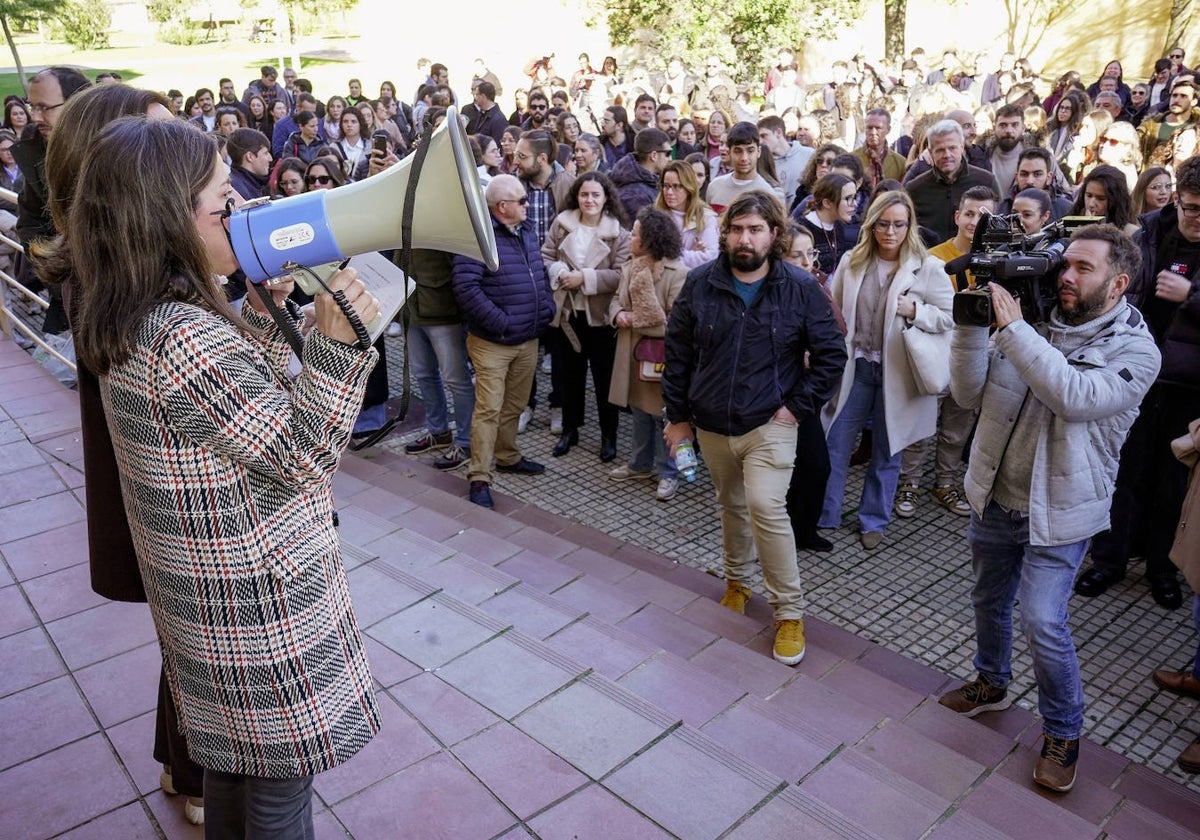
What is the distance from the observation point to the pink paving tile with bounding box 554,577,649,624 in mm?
3959

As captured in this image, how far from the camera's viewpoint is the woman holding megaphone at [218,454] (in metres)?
1.68

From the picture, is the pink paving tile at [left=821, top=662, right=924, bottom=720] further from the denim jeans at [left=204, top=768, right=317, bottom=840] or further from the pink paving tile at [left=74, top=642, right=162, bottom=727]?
the pink paving tile at [left=74, top=642, right=162, bottom=727]

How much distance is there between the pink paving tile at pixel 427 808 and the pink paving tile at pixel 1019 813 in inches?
52.0

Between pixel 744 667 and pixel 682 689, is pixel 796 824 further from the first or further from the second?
pixel 744 667

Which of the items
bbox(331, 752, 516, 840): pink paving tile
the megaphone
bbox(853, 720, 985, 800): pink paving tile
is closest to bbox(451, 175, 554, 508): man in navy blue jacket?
bbox(853, 720, 985, 800): pink paving tile

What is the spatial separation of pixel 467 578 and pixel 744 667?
114 centimetres

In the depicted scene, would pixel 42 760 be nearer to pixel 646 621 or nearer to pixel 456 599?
pixel 456 599

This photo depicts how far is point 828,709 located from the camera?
11.0 feet

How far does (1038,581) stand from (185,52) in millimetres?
49612

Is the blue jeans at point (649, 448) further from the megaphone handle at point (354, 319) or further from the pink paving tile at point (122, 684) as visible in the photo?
the megaphone handle at point (354, 319)

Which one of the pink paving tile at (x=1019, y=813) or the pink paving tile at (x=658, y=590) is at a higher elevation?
the pink paving tile at (x=1019, y=813)

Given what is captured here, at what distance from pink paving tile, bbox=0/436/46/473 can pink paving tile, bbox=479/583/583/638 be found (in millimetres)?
2661

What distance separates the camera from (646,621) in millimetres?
3934

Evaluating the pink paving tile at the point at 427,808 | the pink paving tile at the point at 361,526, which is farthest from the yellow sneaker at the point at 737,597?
the pink paving tile at the point at 427,808
